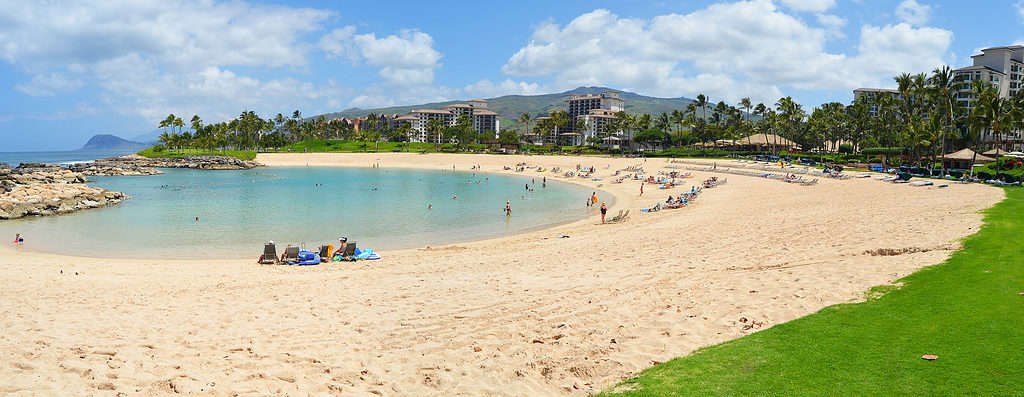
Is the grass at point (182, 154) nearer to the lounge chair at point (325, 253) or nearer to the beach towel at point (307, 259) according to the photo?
the lounge chair at point (325, 253)

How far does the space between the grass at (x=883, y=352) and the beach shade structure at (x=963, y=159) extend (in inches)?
1941

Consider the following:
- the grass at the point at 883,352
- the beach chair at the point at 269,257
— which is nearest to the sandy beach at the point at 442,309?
the grass at the point at 883,352

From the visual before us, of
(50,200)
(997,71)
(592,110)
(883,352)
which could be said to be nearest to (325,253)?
(883,352)

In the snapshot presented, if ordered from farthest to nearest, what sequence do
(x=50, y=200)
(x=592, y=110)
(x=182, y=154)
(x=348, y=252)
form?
1. (x=592, y=110)
2. (x=182, y=154)
3. (x=50, y=200)
4. (x=348, y=252)

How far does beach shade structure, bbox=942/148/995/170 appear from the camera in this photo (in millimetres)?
47656

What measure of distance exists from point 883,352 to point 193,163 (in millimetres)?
115073

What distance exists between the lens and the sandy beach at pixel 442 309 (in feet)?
23.9

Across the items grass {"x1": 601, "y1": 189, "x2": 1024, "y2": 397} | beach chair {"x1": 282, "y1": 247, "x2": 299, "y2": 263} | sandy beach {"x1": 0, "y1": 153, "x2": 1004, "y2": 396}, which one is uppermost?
grass {"x1": 601, "y1": 189, "x2": 1024, "y2": 397}

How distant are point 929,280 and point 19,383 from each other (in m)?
14.7

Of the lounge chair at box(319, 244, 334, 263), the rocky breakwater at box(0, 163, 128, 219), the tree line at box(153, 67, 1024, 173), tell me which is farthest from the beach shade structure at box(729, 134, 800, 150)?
the rocky breakwater at box(0, 163, 128, 219)

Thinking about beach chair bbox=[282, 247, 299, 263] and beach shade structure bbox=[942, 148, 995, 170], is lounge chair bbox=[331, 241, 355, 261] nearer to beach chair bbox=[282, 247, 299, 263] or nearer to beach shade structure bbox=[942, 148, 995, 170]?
beach chair bbox=[282, 247, 299, 263]

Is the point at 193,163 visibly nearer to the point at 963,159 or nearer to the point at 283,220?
the point at 283,220

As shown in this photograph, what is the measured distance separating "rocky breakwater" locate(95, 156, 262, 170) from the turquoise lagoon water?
145ft

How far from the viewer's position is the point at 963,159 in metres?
48.0
